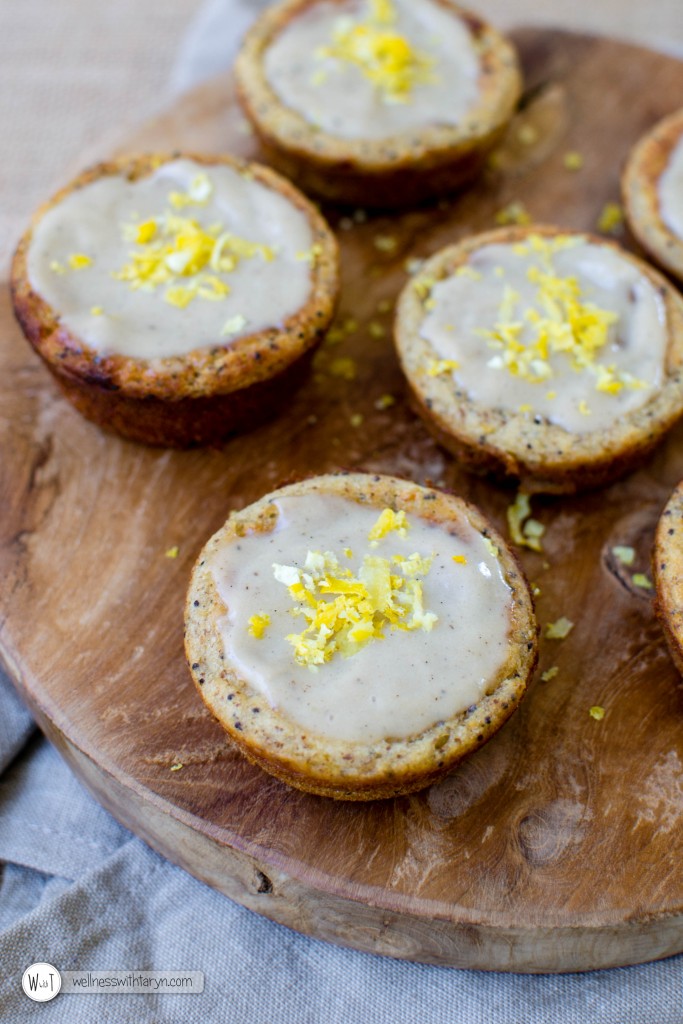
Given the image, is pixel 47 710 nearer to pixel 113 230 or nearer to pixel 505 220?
pixel 113 230

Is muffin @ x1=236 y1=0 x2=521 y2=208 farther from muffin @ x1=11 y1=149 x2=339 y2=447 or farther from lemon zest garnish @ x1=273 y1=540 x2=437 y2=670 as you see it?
lemon zest garnish @ x1=273 y1=540 x2=437 y2=670

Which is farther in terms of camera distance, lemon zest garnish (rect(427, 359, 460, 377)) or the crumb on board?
the crumb on board

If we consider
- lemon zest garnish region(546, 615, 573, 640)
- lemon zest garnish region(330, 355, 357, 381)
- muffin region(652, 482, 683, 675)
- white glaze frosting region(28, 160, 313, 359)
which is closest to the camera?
muffin region(652, 482, 683, 675)

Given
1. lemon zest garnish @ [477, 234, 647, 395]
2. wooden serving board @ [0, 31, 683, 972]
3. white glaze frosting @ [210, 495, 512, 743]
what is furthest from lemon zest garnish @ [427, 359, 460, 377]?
white glaze frosting @ [210, 495, 512, 743]

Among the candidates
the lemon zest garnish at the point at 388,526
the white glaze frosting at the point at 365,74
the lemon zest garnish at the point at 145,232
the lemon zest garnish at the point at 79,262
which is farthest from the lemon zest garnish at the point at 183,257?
the lemon zest garnish at the point at 388,526

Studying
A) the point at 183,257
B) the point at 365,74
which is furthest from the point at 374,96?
the point at 183,257

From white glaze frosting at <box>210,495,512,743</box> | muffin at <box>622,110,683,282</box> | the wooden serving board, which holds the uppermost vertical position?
muffin at <box>622,110,683,282</box>

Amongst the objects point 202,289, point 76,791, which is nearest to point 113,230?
point 202,289
